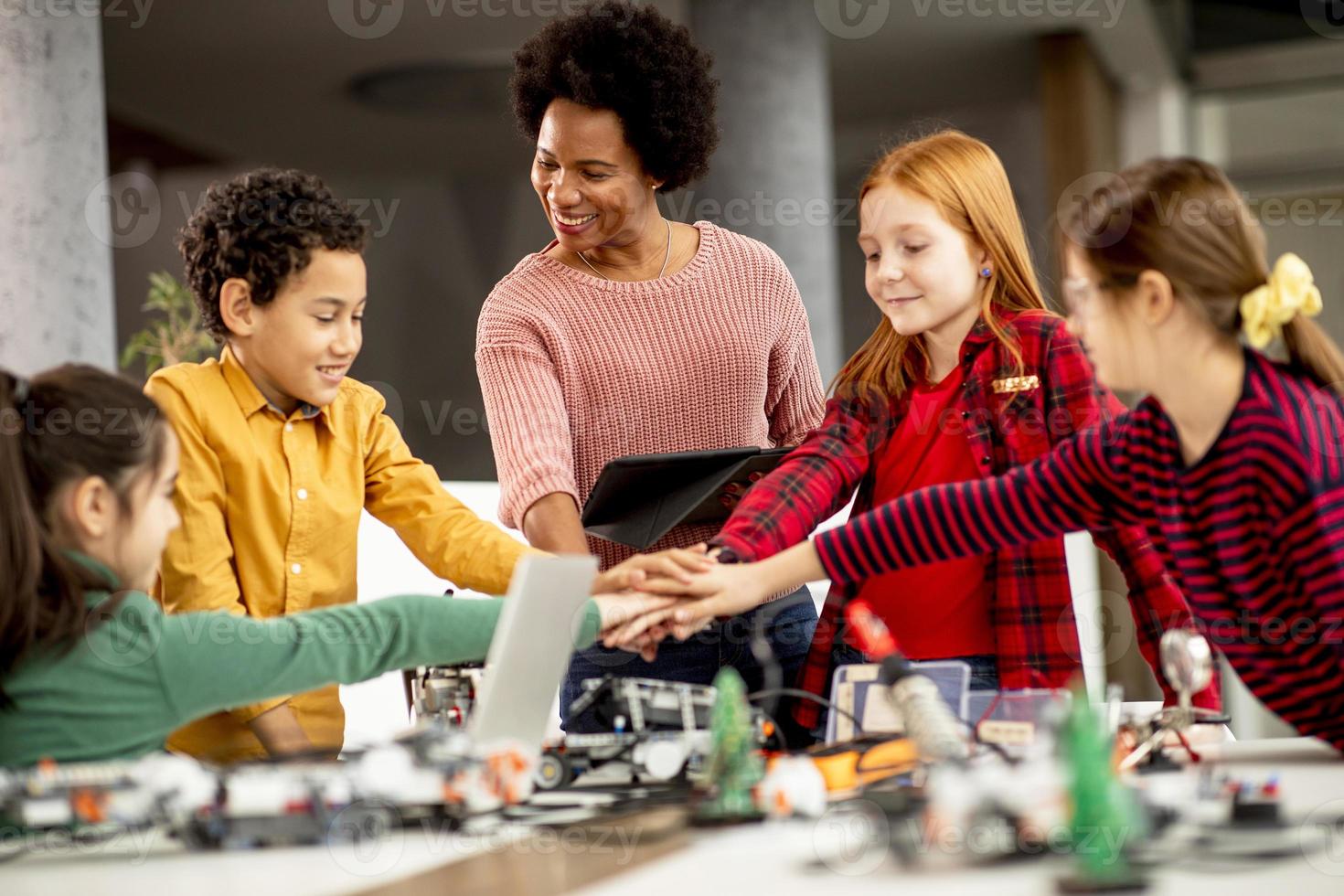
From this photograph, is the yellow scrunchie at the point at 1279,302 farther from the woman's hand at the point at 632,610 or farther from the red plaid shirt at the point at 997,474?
the woman's hand at the point at 632,610

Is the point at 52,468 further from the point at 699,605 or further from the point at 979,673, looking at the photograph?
the point at 979,673

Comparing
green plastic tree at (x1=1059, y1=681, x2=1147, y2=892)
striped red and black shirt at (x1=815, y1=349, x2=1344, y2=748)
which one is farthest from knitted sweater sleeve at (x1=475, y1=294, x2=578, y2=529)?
green plastic tree at (x1=1059, y1=681, x2=1147, y2=892)

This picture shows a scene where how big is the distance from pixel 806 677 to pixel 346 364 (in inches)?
28.9

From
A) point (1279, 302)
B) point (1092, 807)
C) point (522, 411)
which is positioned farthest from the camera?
point (522, 411)

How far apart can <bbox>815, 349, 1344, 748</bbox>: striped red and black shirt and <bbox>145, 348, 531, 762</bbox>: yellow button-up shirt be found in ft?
2.40

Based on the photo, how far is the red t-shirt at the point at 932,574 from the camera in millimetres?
1704

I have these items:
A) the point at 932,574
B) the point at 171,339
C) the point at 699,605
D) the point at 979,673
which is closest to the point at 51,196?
the point at 171,339

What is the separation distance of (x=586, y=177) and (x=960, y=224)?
21.1 inches

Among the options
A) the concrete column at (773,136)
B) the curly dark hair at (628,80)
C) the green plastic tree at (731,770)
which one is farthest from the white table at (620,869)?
the concrete column at (773,136)

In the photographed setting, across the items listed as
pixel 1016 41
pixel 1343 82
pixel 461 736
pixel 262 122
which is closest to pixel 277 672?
pixel 461 736

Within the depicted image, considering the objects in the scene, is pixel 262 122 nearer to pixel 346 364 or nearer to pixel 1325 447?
pixel 346 364

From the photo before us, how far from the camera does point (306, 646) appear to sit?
1353 mm

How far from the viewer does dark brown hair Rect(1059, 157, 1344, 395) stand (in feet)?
4.37

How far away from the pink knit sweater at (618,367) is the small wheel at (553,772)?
0.56 m
